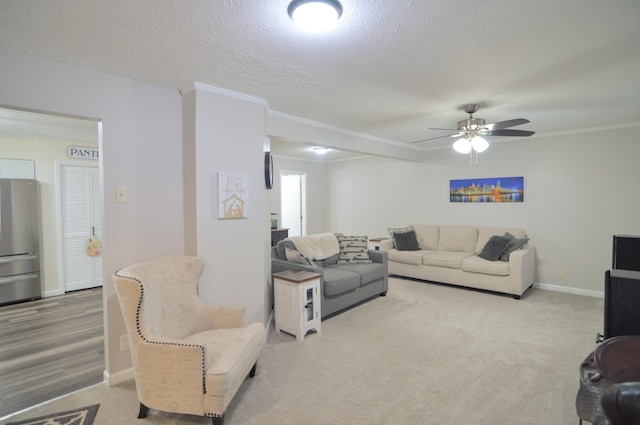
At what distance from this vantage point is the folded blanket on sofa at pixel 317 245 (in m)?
4.28

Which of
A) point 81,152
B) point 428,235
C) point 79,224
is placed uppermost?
point 81,152

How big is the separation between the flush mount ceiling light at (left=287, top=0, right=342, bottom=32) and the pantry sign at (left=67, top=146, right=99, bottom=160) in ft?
15.9

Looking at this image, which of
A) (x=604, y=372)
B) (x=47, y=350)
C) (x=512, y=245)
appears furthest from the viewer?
(x=512, y=245)

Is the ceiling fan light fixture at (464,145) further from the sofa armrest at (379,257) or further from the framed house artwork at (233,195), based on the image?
the framed house artwork at (233,195)

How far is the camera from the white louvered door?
4918 mm

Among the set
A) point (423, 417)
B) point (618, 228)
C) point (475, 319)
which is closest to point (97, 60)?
point (423, 417)

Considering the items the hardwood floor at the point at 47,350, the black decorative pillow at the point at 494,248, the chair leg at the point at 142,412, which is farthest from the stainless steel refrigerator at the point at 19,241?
the black decorative pillow at the point at 494,248

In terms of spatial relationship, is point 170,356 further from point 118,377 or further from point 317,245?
point 317,245

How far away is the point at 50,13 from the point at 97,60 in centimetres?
57

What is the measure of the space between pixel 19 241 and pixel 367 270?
4.85 m

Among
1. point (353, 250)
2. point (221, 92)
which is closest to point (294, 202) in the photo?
point (353, 250)

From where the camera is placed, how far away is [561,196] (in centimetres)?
472

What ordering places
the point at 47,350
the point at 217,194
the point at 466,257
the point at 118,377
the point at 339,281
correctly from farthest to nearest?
1. the point at 466,257
2. the point at 339,281
3. the point at 47,350
4. the point at 217,194
5. the point at 118,377

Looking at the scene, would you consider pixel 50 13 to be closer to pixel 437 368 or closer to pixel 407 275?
pixel 437 368
